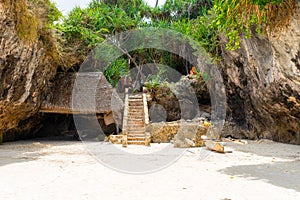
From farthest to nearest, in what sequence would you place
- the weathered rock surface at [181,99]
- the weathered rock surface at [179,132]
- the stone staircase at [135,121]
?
the weathered rock surface at [181,99]
the stone staircase at [135,121]
the weathered rock surface at [179,132]

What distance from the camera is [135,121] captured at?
426 inches

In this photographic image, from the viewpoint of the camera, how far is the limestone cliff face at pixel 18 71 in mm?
6926

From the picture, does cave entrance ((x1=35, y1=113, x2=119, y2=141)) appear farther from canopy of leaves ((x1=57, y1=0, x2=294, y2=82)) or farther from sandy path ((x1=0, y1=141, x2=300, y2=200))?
sandy path ((x1=0, y1=141, x2=300, y2=200))

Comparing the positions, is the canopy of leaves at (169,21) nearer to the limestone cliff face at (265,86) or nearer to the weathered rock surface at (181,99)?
the limestone cliff face at (265,86)

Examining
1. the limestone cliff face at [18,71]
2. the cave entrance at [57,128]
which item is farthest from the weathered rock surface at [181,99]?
the limestone cliff face at [18,71]

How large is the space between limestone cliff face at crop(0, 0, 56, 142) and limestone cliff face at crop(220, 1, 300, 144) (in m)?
6.51

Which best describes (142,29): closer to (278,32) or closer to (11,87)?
(11,87)

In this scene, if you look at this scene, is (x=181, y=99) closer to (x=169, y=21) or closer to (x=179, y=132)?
(x=179, y=132)

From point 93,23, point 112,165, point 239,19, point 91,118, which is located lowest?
point 112,165

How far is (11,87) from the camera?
766 centimetres

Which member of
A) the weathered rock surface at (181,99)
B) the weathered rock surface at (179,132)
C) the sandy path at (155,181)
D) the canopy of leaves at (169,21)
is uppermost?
the canopy of leaves at (169,21)

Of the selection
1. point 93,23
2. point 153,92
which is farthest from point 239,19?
point 93,23

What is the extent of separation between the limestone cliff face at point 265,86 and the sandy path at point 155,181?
8.42 ft

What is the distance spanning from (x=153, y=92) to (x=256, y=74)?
5.95m
